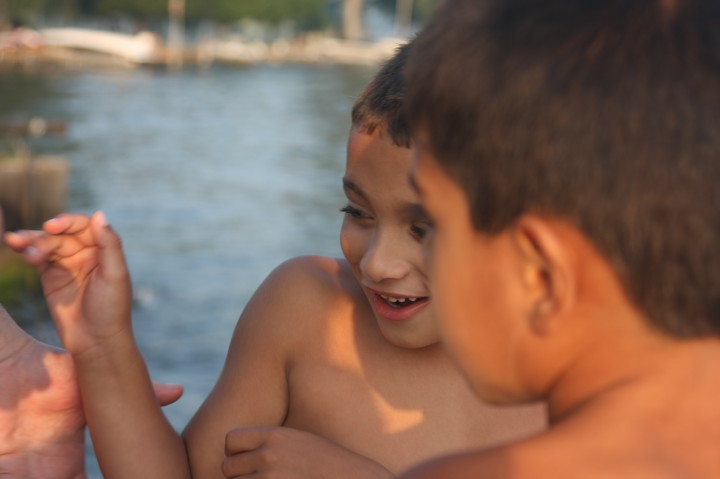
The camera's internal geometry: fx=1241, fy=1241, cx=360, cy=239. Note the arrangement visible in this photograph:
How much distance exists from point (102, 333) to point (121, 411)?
12 centimetres

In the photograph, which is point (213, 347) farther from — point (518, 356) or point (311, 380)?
point (518, 356)

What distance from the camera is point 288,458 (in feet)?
5.62

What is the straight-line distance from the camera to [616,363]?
1.05 meters

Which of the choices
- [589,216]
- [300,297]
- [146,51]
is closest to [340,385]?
[300,297]

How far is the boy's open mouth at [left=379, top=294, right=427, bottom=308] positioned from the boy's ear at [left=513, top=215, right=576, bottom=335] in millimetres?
801

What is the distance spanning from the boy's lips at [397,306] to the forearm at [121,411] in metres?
0.36

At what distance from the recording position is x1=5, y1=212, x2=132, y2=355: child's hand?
1.71 m

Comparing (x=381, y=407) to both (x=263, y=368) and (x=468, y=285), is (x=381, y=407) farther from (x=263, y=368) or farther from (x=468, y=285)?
(x=468, y=285)

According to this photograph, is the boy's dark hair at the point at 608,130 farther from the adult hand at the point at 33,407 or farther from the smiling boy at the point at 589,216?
the adult hand at the point at 33,407

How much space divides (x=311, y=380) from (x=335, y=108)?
33.1 metres

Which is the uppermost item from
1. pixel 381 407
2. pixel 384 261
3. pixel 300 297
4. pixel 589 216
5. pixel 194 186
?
pixel 589 216

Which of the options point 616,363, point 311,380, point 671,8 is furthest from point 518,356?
point 311,380

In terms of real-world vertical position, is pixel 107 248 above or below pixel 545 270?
below

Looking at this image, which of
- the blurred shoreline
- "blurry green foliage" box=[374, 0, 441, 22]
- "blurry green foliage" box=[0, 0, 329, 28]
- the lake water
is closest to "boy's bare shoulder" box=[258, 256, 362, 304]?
the lake water
